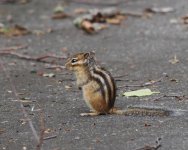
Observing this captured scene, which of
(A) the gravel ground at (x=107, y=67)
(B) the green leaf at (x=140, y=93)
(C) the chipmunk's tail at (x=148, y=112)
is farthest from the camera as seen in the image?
(B) the green leaf at (x=140, y=93)

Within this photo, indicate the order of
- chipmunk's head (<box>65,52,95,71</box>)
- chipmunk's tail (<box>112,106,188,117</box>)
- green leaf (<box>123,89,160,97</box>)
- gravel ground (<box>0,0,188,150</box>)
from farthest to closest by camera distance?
green leaf (<box>123,89,160,97</box>)
chipmunk's head (<box>65,52,95,71</box>)
chipmunk's tail (<box>112,106,188,117</box>)
gravel ground (<box>0,0,188,150</box>)

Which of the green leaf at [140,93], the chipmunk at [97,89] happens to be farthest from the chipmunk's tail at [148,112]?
the green leaf at [140,93]

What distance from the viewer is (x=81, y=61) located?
6770 millimetres

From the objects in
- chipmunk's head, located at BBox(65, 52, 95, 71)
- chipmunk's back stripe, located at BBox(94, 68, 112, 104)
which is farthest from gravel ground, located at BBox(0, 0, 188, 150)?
chipmunk's head, located at BBox(65, 52, 95, 71)

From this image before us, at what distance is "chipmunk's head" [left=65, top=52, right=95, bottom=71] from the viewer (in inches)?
262

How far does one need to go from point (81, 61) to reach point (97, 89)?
1.24ft

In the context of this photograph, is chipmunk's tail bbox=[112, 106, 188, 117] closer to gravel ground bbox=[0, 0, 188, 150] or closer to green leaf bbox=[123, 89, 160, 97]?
gravel ground bbox=[0, 0, 188, 150]

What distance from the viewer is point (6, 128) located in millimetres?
6363

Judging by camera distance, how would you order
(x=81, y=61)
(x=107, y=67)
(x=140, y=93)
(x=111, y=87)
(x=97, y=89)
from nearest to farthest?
(x=111, y=87) → (x=97, y=89) → (x=81, y=61) → (x=140, y=93) → (x=107, y=67)

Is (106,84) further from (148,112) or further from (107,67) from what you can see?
(107,67)

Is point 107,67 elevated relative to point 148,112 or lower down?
lower down

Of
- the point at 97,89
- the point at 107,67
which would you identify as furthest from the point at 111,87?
the point at 107,67

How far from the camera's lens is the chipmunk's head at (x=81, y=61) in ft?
21.9

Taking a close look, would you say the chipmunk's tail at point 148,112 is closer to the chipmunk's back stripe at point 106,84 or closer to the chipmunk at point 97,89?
the chipmunk at point 97,89
